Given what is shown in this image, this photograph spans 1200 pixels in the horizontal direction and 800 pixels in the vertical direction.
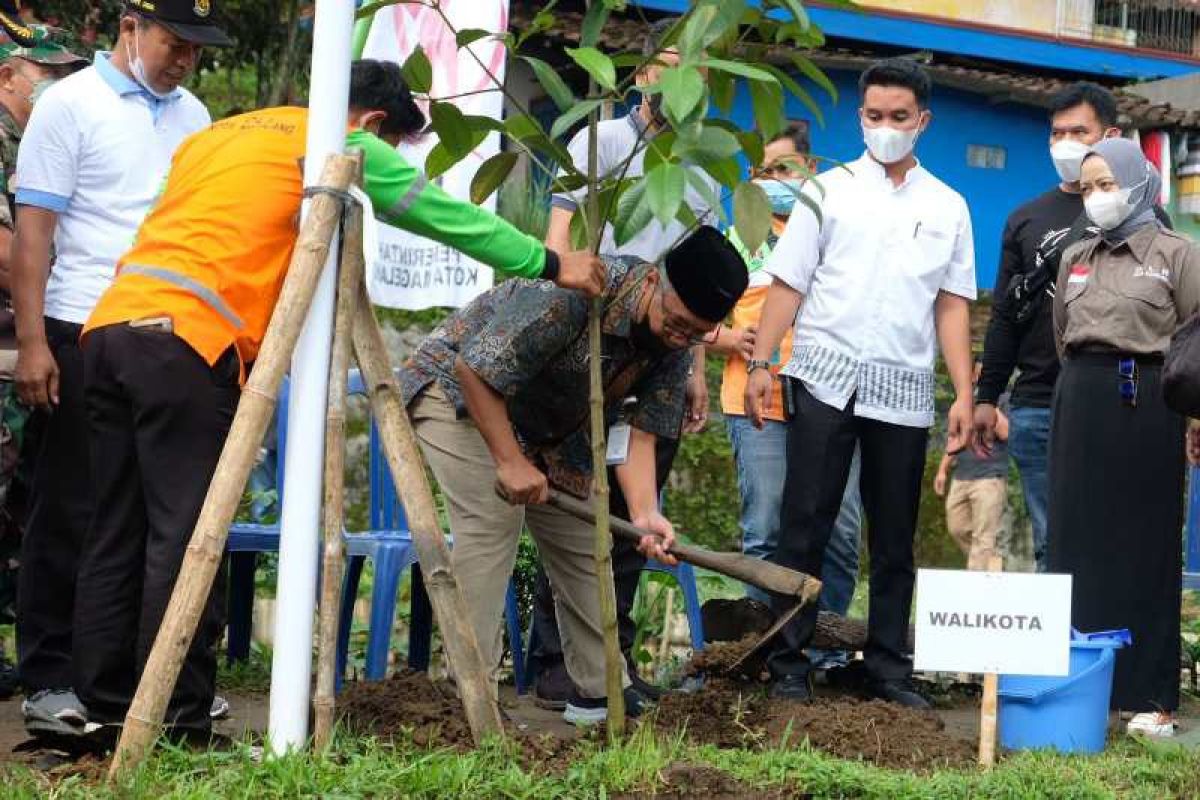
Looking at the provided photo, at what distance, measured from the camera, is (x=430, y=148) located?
7871mm

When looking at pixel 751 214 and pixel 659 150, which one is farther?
pixel 659 150

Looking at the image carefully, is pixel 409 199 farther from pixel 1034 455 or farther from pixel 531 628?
pixel 1034 455

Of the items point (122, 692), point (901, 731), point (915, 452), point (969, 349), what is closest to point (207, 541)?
point (122, 692)

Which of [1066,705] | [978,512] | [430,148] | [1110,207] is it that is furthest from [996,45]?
[1066,705]

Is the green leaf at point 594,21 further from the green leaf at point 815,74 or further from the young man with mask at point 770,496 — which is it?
the young man with mask at point 770,496

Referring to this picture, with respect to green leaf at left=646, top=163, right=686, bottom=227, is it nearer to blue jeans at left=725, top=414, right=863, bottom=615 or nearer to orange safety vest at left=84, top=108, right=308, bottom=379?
orange safety vest at left=84, top=108, right=308, bottom=379

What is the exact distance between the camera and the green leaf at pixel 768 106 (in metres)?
4.39

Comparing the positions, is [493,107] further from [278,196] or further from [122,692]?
[122,692]

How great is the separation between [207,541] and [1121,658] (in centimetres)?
345

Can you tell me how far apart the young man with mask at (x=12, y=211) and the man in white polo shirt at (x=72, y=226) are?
291 mm

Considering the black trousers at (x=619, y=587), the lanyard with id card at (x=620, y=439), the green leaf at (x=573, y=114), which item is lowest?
the black trousers at (x=619, y=587)

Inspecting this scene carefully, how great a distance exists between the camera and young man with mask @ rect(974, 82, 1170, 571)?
690 centimetres

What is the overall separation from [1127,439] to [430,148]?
338 cm

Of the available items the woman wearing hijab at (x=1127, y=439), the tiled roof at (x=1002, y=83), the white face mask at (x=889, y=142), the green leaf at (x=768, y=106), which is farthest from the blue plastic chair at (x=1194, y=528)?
the tiled roof at (x=1002, y=83)
